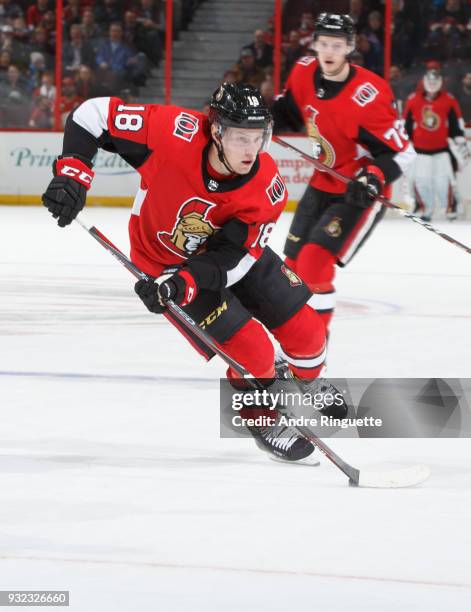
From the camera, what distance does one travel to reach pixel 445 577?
7.36 ft

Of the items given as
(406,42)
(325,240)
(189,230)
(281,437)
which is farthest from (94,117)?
(406,42)

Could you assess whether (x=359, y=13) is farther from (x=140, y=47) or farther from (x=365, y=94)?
(x=365, y=94)

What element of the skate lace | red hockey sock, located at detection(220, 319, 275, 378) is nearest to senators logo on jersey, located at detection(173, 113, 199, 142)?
red hockey sock, located at detection(220, 319, 275, 378)

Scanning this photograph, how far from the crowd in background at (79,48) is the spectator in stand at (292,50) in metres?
1.05

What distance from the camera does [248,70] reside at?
12.1 m

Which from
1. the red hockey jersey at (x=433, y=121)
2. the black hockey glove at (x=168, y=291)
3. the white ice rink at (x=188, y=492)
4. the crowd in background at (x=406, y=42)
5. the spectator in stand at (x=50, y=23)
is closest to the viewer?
the white ice rink at (x=188, y=492)

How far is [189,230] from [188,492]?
72cm

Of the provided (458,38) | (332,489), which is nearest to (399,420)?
(332,489)

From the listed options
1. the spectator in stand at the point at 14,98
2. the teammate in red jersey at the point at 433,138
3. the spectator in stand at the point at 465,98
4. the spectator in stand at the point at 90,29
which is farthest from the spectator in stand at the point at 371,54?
the spectator in stand at the point at 14,98

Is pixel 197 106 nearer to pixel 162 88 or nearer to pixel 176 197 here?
pixel 162 88

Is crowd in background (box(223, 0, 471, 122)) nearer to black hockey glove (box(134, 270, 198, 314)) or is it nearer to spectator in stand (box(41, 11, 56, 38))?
spectator in stand (box(41, 11, 56, 38))

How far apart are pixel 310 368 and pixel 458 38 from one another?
861 cm

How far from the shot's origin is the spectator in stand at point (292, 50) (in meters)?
12.0

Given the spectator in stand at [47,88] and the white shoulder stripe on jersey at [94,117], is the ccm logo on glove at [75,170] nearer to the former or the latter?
the white shoulder stripe on jersey at [94,117]
